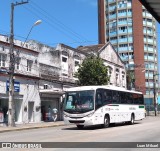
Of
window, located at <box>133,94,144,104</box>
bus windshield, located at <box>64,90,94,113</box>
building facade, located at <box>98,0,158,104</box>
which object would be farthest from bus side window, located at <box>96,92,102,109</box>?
building facade, located at <box>98,0,158,104</box>

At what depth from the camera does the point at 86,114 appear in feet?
82.7

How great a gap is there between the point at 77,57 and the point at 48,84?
29.7 ft

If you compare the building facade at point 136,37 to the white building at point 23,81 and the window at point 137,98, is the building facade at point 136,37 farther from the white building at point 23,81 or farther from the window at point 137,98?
the white building at point 23,81

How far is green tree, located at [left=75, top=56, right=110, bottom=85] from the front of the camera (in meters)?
42.2

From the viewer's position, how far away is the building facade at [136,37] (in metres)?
106

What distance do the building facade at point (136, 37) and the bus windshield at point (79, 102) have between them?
261ft

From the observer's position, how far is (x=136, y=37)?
107 meters

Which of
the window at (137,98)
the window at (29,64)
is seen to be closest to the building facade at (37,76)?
the window at (29,64)

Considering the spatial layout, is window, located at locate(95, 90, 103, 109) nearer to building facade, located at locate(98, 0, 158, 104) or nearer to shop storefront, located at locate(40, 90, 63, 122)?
shop storefront, located at locate(40, 90, 63, 122)

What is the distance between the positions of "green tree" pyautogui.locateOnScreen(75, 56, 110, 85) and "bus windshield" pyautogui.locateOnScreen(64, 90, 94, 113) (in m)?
15.8

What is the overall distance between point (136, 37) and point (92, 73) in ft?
221

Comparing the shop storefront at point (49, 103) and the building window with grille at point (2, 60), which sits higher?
the building window with grille at point (2, 60)

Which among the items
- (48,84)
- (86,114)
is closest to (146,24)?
(48,84)

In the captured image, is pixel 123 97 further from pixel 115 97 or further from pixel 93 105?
pixel 93 105
